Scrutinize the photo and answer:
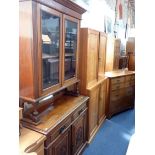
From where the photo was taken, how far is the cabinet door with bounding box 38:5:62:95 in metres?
1.57

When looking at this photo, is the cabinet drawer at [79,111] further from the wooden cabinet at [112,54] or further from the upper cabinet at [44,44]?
the wooden cabinet at [112,54]

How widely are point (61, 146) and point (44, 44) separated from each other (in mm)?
1036

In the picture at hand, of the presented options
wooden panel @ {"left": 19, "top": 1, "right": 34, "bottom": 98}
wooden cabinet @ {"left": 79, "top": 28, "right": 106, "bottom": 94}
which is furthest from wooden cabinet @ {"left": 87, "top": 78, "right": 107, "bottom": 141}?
wooden panel @ {"left": 19, "top": 1, "right": 34, "bottom": 98}

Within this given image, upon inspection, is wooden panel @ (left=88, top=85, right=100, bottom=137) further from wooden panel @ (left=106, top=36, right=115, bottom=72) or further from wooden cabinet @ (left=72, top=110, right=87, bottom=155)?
wooden panel @ (left=106, top=36, right=115, bottom=72)

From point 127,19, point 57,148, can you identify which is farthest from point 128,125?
point 127,19

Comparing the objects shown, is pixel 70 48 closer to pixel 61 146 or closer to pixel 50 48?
pixel 50 48

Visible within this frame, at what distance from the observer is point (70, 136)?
2.06 meters

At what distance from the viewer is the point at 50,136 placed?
5.26 ft

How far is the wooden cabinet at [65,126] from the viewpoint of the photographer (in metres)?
1.63

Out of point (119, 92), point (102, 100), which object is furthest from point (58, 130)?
point (119, 92)

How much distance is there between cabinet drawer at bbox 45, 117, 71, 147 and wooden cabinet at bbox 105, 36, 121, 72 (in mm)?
2542
